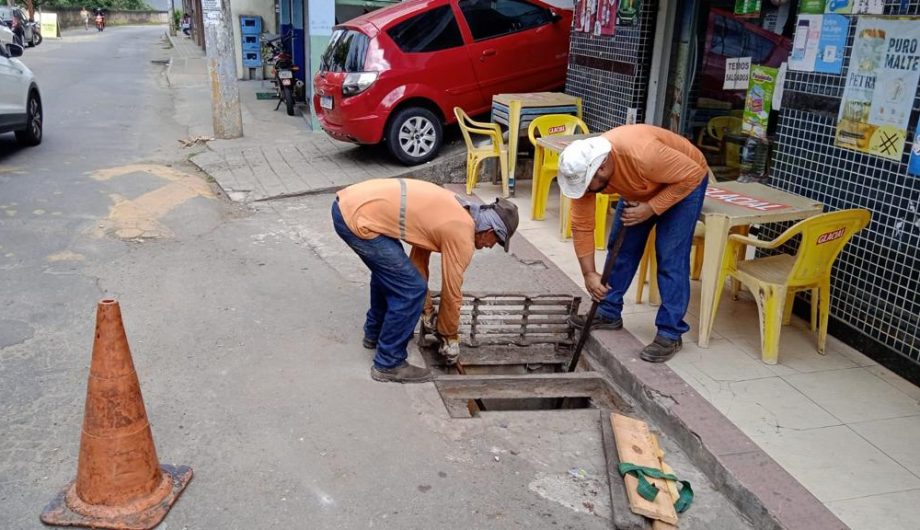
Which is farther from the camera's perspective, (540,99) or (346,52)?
(346,52)

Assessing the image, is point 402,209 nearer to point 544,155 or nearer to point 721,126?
point 544,155

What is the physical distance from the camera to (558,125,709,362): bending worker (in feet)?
12.9

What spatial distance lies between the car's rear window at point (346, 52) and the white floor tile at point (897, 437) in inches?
250

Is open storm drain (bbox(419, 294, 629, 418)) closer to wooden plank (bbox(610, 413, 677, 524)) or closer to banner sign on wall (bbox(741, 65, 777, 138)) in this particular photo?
wooden plank (bbox(610, 413, 677, 524))

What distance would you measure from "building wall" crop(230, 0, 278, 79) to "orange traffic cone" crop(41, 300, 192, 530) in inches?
546

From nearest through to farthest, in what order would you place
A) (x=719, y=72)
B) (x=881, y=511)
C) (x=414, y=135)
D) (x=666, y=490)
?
(x=881, y=511) → (x=666, y=490) → (x=719, y=72) → (x=414, y=135)

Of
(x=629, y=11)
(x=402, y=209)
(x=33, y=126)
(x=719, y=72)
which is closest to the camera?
(x=402, y=209)

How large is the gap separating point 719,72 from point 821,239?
3139mm

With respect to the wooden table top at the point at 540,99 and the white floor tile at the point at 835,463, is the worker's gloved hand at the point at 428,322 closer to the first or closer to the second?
the white floor tile at the point at 835,463

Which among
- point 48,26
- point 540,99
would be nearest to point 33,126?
point 540,99

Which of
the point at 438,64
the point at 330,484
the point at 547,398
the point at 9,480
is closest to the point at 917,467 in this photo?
the point at 547,398

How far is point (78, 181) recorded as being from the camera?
8.00m

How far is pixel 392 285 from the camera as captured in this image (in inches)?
155

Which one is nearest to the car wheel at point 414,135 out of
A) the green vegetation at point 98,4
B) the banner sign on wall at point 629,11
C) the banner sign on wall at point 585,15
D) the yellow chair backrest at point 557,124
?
the yellow chair backrest at point 557,124
